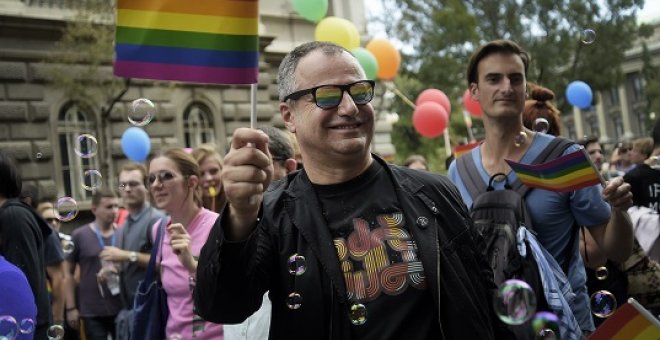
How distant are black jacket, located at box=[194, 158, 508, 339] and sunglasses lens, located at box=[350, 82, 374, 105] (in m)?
0.24

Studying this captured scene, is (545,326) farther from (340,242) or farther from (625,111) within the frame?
(625,111)

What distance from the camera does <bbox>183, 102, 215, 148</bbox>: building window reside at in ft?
56.4

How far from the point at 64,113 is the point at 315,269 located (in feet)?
45.4

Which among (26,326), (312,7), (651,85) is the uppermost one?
(651,85)

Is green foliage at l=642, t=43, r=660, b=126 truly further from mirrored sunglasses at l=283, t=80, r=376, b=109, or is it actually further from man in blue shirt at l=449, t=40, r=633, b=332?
mirrored sunglasses at l=283, t=80, r=376, b=109

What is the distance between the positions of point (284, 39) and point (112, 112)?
549cm

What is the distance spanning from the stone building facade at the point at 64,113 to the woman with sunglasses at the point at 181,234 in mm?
9225

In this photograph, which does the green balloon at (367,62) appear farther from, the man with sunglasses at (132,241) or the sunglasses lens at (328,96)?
the sunglasses lens at (328,96)

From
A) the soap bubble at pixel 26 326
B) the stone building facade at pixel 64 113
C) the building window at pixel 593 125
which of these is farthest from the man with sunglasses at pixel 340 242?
the building window at pixel 593 125

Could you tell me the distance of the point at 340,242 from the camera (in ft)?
7.28

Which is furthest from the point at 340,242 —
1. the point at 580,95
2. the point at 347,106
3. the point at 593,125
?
the point at 593,125

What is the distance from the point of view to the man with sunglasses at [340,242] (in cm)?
212

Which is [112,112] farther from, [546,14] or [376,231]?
[376,231]

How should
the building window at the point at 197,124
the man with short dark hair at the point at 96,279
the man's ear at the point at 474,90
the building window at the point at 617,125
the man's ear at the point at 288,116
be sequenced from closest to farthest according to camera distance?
the man's ear at the point at 288,116, the man's ear at the point at 474,90, the man with short dark hair at the point at 96,279, the building window at the point at 197,124, the building window at the point at 617,125
